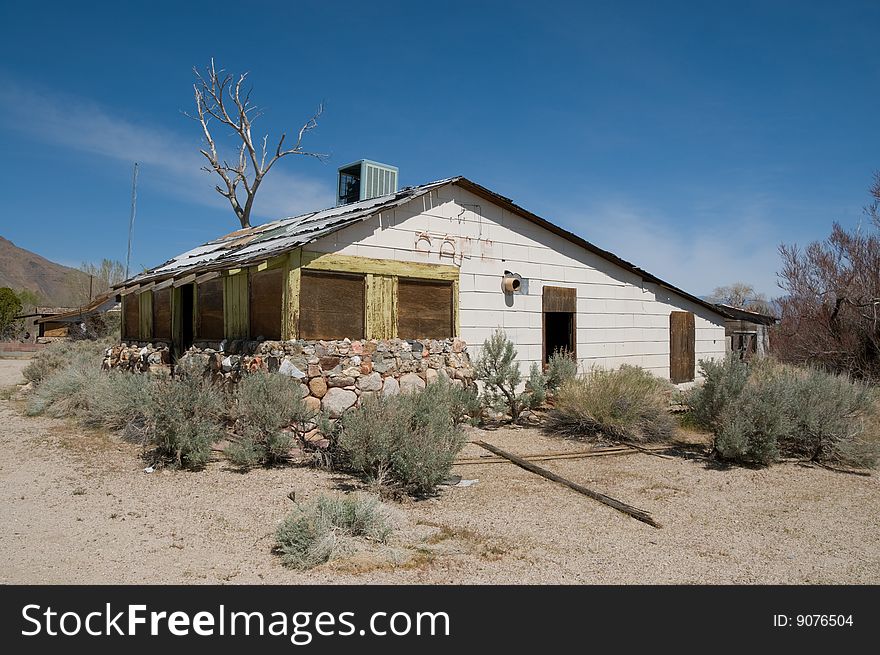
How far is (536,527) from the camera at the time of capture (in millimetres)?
5281

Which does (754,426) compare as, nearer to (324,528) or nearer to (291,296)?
(324,528)

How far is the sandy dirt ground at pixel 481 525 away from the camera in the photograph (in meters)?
4.19

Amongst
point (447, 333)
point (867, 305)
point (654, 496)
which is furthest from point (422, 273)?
point (867, 305)

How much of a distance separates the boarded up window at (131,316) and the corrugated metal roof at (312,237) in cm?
71

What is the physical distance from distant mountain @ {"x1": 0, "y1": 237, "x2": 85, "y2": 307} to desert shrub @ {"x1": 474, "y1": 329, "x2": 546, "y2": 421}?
85.1 metres

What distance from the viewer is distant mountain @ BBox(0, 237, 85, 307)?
271 feet

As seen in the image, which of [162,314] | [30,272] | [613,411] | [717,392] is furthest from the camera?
[30,272]

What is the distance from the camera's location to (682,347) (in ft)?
48.4

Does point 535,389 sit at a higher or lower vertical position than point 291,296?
lower

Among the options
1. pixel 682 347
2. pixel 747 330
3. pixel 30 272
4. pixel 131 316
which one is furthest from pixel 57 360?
pixel 30 272

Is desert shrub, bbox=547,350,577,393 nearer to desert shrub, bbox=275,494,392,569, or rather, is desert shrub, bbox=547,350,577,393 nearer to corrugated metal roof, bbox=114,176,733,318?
corrugated metal roof, bbox=114,176,733,318

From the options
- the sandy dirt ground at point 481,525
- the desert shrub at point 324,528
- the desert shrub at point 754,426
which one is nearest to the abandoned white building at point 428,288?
the sandy dirt ground at point 481,525

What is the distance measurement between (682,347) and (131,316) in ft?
43.8

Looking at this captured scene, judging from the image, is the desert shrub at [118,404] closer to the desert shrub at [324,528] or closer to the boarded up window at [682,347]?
the desert shrub at [324,528]
